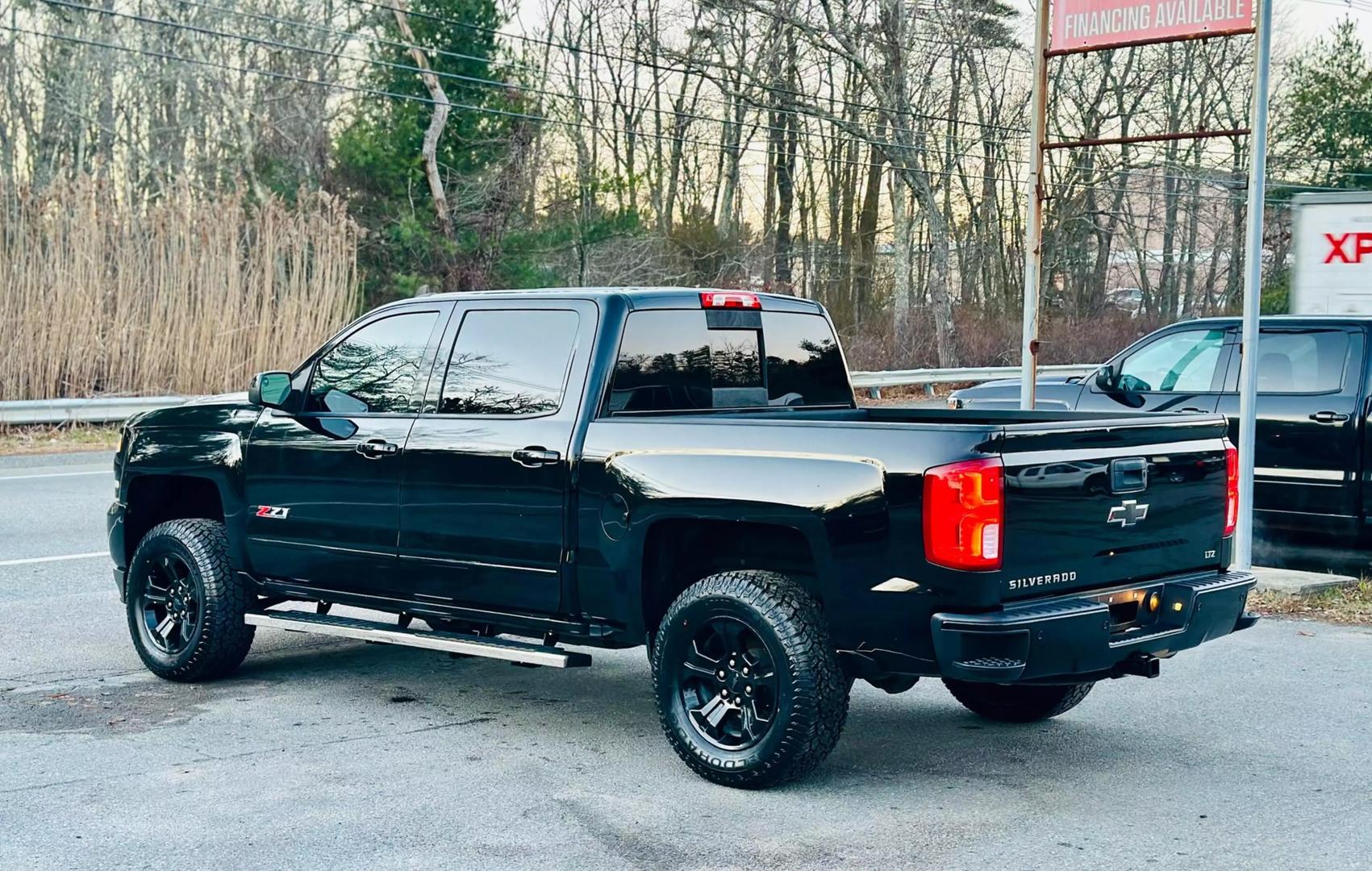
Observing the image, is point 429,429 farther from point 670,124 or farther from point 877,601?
point 670,124

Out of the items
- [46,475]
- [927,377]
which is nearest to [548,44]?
[927,377]

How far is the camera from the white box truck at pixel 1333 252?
1002cm

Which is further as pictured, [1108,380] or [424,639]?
[1108,380]

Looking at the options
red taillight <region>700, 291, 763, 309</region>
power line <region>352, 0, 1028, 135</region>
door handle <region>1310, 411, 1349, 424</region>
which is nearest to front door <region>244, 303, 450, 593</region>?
red taillight <region>700, 291, 763, 309</region>

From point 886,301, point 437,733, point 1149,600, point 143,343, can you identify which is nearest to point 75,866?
point 437,733

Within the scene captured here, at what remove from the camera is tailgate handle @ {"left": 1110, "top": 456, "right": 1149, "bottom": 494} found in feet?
17.4

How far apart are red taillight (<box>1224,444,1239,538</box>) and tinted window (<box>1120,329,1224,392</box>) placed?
4931 mm

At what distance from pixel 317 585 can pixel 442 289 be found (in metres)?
24.5

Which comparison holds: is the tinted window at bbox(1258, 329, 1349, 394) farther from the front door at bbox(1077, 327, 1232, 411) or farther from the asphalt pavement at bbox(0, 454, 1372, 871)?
the asphalt pavement at bbox(0, 454, 1372, 871)

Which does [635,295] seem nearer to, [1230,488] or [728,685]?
[728,685]

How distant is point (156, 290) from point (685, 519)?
16.2 m

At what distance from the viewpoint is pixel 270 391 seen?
6941 mm

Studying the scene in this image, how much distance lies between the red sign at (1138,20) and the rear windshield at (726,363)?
168 inches

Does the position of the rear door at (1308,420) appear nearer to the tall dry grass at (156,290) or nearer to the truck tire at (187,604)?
the truck tire at (187,604)
